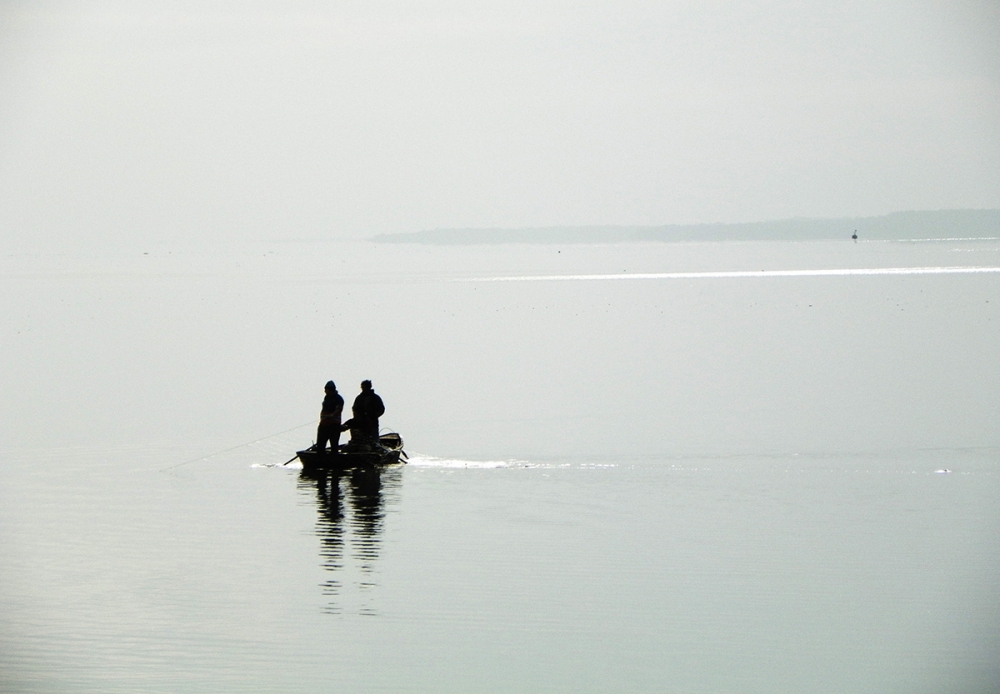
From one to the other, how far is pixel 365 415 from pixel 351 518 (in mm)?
5026

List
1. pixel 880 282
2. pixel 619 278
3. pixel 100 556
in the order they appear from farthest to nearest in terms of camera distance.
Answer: pixel 619 278
pixel 880 282
pixel 100 556

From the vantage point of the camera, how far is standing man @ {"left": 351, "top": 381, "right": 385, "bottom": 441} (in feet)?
96.4

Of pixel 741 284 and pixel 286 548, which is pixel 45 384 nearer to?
pixel 286 548

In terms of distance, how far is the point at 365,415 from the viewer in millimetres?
29625

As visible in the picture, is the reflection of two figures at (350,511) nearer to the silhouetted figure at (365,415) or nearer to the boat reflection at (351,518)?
the boat reflection at (351,518)

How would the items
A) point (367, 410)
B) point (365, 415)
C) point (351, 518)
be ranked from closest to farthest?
point (351, 518) → point (367, 410) → point (365, 415)

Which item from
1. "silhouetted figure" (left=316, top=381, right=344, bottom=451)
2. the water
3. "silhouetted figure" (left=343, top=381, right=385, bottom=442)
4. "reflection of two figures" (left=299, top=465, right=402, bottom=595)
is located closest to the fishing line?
the water

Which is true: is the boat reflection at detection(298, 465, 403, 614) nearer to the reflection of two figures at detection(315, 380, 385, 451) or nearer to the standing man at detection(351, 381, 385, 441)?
the reflection of two figures at detection(315, 380, 385, 451)

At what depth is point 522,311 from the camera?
349 ft

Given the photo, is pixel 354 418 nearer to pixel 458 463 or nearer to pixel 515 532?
pixel 458 463

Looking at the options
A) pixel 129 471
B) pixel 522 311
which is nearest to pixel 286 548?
pixel 129 471

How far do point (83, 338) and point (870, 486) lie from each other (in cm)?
5904

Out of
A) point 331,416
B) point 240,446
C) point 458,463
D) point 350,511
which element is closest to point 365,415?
point 331,416

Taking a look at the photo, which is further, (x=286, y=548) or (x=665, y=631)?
(x=286, y=548)
